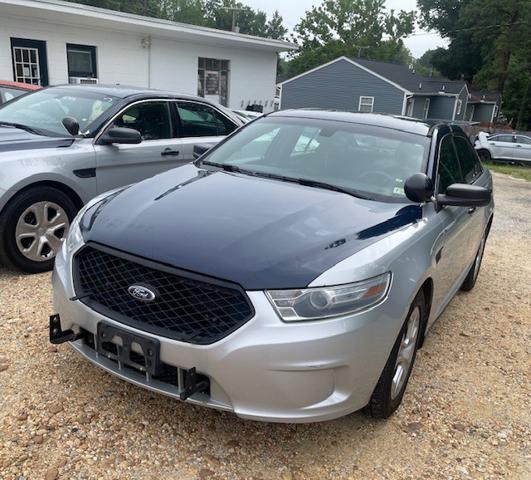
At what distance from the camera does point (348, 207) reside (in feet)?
10.1

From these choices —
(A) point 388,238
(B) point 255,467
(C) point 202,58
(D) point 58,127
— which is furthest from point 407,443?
(C) point 202,58

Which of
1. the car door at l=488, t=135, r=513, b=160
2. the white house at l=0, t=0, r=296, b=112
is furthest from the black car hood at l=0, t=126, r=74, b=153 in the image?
the car door at l=488, t=135, r=513, b=160

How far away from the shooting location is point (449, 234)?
Answer: 11.4ft

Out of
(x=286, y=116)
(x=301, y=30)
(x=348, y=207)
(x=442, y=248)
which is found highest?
(x=301, y=30)

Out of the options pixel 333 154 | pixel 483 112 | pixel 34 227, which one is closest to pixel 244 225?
pixel 333 154

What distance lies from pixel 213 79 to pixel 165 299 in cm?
1793

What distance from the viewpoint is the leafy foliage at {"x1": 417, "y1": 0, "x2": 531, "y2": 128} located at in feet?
152

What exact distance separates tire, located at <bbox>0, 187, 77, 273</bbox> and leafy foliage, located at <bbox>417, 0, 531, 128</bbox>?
163ft

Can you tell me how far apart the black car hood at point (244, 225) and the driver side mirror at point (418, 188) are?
7cm

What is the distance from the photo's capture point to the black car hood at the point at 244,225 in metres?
2.40

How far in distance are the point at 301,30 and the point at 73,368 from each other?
6715 centimetres

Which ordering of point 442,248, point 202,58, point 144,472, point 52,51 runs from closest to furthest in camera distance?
point 144,472 < point 442,248 < point 52,51 < point 202,58

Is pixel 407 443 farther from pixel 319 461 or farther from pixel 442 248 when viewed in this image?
pixel 442 248

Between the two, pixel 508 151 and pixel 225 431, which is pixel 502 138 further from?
pixel 225 431
